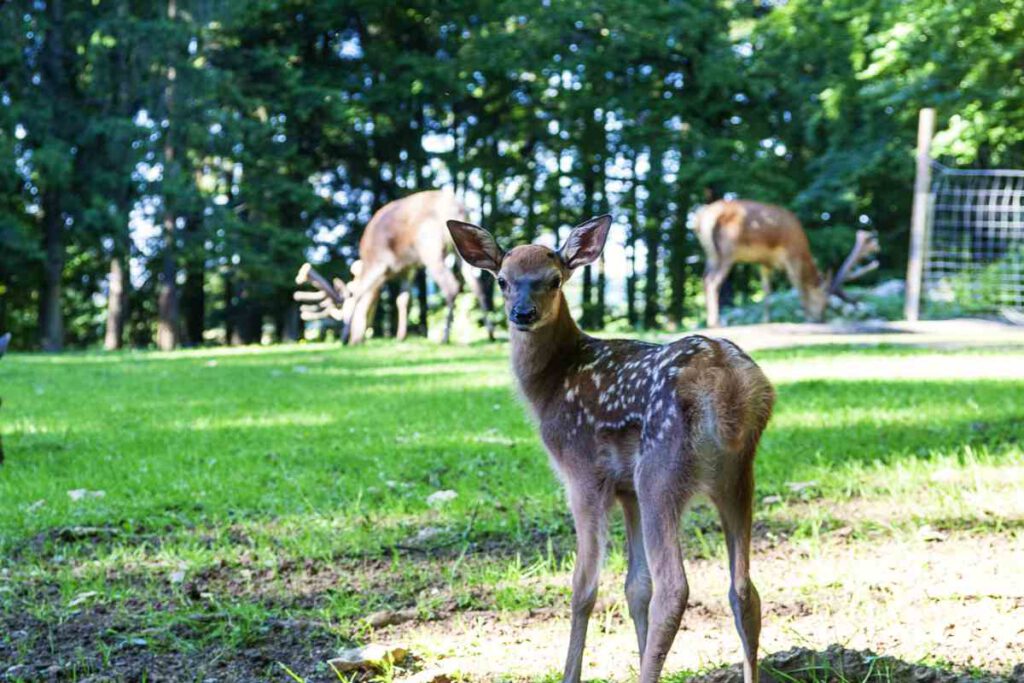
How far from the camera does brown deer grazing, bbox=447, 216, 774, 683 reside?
3.35 meters

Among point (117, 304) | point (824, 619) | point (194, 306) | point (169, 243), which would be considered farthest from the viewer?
point (194, 306)

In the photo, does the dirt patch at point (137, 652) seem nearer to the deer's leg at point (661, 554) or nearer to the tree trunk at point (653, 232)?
the deer's leg at point (661, 554)

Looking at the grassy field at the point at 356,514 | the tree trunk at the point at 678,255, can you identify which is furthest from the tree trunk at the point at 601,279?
the grassy field at the point at 356,514

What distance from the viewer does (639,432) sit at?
11.8ft

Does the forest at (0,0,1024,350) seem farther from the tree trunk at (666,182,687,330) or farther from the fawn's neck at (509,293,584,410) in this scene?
the fawn's neck at (509,293,584,410)

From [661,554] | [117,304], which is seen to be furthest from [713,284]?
[661,554]

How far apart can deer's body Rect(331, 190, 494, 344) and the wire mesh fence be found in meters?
7.72

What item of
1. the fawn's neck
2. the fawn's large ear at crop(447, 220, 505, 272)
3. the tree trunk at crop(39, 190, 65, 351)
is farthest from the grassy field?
the tree trunk at crop(39, 190, 65, 351)

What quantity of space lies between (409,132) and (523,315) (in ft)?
102

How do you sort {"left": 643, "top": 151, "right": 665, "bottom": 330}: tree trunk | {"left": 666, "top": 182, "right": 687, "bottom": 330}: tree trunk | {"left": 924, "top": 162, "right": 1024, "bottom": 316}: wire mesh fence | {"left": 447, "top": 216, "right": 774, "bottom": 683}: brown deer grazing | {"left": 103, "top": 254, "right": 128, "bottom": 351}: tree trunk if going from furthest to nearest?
{"left": 666, "top": 182, "right": 687, "bottom": 330}: tree trunk
{"left": 643, "top": 151, "right": 665, "bottom": 330}: tree trunk
{"left": 103, "top": 254, "right": 128, "bottom": 351}: tree trunk
{"left": 924, "top": 162, "right": 1024, "bottom": 316}: wire mesh fence
{"left": 447, "top": 216, "right": 774, "bottom": 683}: brown deer grazing

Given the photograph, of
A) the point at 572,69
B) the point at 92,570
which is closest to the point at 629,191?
the point at 572,69

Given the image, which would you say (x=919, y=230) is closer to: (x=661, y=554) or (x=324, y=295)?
(x=324, y=295)

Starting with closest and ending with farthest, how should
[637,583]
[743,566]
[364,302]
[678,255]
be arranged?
[743,566] < [637,583] < [364,302] < [678,255]

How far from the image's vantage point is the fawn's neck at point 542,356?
420 centimetres
